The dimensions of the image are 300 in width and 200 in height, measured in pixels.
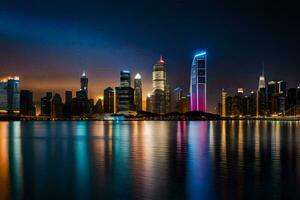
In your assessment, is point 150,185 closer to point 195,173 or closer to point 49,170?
point 195,173

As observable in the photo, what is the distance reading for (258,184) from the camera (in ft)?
73.8

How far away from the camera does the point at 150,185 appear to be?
22406mm

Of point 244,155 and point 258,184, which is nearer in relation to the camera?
point 258,184

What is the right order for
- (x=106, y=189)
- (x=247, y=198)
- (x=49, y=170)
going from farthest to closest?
(x=49, y=170) → (x=106, y=189) → (x=247, y=198)

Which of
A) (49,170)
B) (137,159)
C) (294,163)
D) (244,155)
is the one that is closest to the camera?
(49,170)

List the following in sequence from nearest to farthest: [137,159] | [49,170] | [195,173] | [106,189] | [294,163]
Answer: [106,189], [195,173], [49,170], [294,163], [137,159]

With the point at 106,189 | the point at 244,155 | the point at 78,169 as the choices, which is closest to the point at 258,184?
the point at 106,189

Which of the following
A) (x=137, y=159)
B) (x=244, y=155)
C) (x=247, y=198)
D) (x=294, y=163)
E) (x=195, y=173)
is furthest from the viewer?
(x=244, y=155)

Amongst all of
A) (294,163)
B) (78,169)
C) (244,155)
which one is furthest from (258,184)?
(244,155)

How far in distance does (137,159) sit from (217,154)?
8.20 meters

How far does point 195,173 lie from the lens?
26.7m

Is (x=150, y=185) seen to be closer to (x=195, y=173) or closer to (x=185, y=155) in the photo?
(x=195, y=173)

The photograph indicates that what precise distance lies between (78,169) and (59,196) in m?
9.04

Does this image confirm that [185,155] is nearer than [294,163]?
No
